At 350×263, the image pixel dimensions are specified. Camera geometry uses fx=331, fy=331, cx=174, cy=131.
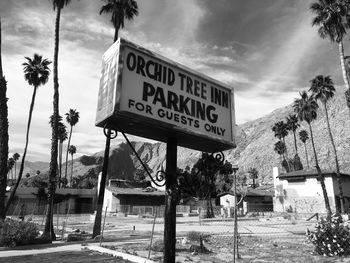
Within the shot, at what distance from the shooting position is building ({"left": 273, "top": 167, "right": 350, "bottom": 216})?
48375 millimetres

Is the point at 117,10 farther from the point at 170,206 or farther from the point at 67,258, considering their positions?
the point at 170,206

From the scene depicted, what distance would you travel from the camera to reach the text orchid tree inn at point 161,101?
434 cm

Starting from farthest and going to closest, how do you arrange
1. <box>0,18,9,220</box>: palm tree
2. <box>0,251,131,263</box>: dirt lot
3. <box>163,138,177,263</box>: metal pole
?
<box>0,18,9,220</box>: palm tree → <box>0,251,131,263</box>: dirt lot → <box>163,138,177,263</box>: metal pole

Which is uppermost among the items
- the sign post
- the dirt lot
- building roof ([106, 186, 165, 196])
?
building roof ([106, 186, 165, 196])

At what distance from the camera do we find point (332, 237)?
1167 cm

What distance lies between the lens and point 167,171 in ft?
16.0

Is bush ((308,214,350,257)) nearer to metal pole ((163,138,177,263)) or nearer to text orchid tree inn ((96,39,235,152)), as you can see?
text orchid tree inn ((96,39,235,152))

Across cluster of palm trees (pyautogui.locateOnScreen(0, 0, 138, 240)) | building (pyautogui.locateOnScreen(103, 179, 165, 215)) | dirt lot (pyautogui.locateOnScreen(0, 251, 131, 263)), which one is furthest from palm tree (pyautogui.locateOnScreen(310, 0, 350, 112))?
building (pyautogui.locateOnScreen(103, 179, 165, 215))

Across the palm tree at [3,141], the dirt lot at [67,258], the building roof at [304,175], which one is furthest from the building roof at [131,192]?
the dirt lot at [67,258]

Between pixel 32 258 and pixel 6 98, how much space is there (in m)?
10.5

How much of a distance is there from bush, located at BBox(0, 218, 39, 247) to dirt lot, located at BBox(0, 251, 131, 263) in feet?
11.2

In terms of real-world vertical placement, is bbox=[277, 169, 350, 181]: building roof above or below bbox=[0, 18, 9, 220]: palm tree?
above

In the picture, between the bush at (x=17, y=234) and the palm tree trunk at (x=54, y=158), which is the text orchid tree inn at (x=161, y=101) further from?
the palm tree trunk at (x=54, y=158)

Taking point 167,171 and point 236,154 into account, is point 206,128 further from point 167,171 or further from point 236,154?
point 236,154
